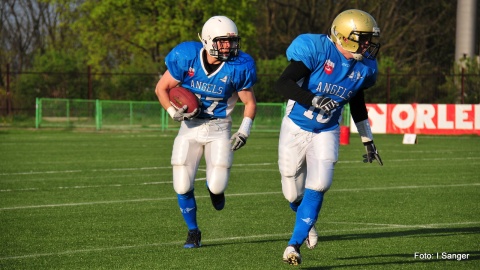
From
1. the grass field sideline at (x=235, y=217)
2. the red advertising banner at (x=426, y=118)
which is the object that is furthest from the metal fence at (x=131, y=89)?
the grass field sideline at (x=235, y=217)

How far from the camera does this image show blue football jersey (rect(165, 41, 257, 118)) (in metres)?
8.56

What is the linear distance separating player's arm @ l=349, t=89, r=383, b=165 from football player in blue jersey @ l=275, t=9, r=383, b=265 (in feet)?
0.39

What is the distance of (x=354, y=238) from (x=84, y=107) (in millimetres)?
26619

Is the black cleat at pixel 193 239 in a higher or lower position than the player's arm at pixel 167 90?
lower

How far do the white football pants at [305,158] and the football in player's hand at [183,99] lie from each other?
924 millimetres

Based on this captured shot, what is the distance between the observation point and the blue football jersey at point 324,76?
7.49 meters

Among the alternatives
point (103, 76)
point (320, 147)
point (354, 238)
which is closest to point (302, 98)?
point (320, 147)

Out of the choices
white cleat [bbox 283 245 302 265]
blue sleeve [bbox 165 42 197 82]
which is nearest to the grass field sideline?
white cleat [bbox 283 245 302 265]

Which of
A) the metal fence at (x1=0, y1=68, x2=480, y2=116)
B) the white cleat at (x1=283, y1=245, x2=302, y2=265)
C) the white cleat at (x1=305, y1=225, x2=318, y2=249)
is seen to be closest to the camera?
the white cleat at (x1=283, y1=245, x2=302, y2=265)

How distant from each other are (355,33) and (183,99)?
5.68 ft

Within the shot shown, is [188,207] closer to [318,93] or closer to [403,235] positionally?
[318,93]

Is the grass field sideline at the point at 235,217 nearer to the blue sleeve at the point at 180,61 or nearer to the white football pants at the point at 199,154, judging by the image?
the white football pants at the point at 199,154

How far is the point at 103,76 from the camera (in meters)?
40.8

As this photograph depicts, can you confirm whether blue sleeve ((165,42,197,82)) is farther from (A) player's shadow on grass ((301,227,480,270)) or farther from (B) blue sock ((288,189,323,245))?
(A) player's shadow on grass ((301,227,480,270))
